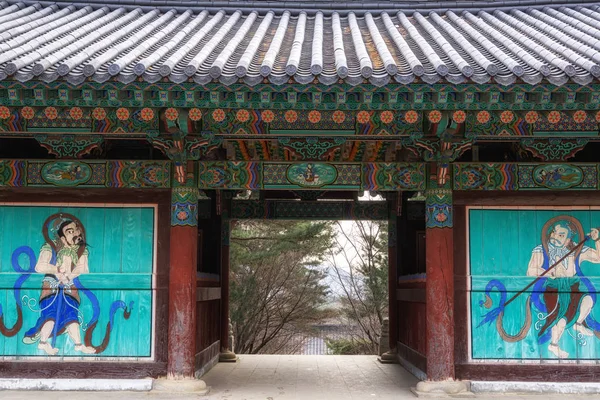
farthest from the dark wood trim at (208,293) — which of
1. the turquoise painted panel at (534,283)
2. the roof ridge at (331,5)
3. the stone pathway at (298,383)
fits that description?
the roof ridge at (331,5)

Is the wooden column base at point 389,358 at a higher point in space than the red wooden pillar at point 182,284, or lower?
lower

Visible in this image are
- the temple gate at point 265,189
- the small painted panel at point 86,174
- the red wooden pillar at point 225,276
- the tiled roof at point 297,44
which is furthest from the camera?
the red wooden pillar at point 225,276

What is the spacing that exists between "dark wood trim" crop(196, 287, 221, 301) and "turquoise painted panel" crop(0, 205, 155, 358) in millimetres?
1510

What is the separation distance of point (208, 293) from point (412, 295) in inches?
124

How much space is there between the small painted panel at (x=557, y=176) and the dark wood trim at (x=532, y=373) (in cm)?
211

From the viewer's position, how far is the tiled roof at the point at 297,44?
6020 mm

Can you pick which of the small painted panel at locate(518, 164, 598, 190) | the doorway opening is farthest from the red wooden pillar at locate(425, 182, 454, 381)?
the doorway opening

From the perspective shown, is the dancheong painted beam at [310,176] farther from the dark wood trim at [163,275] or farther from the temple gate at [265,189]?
the dark wood trim at [163,275]

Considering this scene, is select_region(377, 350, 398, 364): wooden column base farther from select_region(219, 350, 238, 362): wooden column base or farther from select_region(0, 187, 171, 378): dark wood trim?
select_region(0, 187, 171, 378): dark wood trim

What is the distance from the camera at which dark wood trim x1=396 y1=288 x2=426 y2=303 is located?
8.87m

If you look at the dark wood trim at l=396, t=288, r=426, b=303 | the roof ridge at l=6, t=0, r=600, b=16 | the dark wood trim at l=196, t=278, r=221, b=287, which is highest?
the roof ridge at l=6, t=0, r=600, b=16

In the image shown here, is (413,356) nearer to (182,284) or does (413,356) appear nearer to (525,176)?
(525,176)

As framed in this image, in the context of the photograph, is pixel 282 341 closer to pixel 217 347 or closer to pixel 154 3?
pixel 217 347

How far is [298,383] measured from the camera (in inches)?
328
